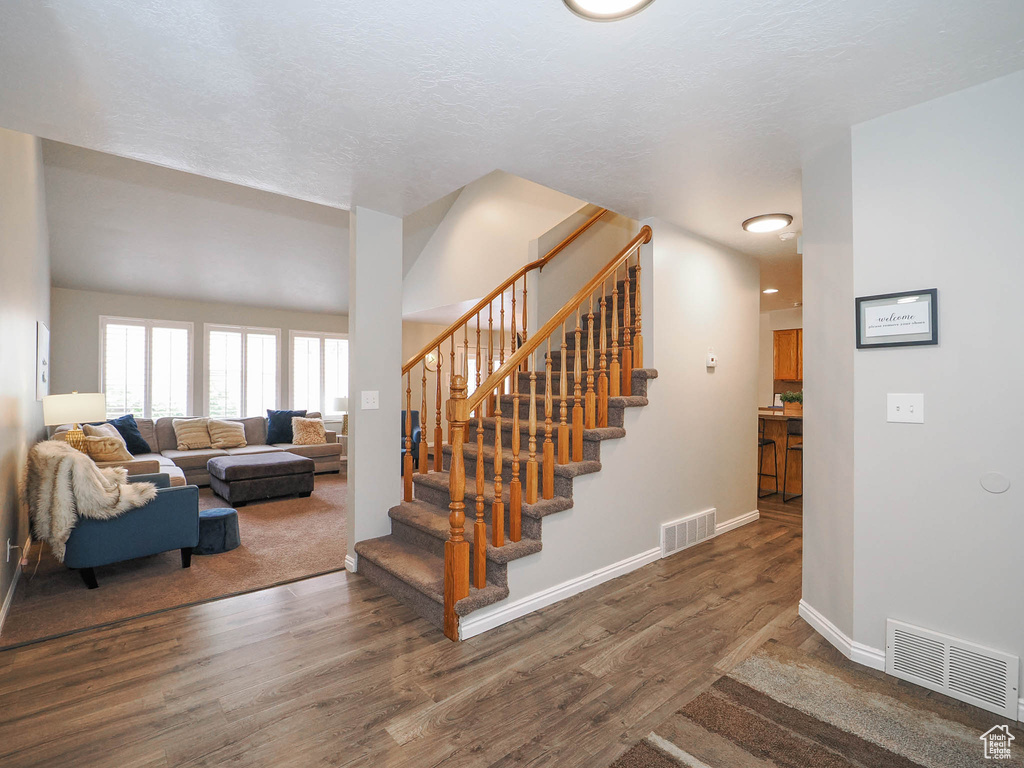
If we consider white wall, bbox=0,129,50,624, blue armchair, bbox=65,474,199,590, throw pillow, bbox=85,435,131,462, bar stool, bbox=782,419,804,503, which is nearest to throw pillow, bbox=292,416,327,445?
throw pillow, bbox=85,435,131,462

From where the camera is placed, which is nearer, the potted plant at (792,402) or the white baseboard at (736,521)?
the white baseboard at (736,521)

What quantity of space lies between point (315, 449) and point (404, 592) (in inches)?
180

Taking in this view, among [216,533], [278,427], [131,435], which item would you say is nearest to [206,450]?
[131,435]

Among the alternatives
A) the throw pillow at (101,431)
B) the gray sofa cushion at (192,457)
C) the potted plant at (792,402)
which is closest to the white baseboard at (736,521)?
the potted plant at (792,402)

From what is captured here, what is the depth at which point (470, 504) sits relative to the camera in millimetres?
3064

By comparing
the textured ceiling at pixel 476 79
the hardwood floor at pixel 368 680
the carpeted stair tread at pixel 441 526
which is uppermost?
the textured ceiling at pixel 476 79

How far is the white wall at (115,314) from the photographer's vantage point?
629 centimetres

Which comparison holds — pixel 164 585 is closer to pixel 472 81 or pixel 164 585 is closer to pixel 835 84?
pixel 472 81

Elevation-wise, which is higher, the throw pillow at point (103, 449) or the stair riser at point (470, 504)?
the throw pillow at point (103, 449)

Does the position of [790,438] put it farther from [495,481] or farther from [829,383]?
[495,481]

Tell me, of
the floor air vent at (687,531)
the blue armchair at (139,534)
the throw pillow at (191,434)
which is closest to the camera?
Result: the blue armchair at (139,534)

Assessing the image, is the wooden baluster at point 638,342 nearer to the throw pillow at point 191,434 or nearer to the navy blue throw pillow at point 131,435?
the throw pillow at point 191,434

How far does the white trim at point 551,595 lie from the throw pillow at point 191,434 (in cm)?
555

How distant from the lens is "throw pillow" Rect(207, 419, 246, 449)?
6.68 meters
